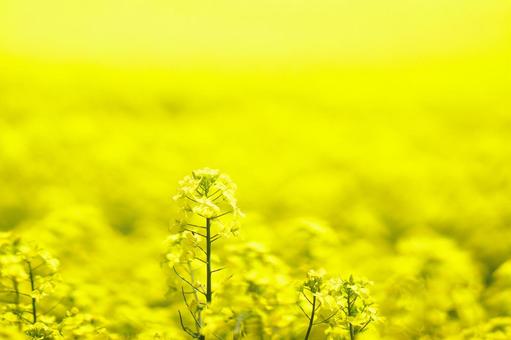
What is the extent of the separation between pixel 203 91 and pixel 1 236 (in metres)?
2.73

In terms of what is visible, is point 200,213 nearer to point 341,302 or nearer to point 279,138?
point 341,302

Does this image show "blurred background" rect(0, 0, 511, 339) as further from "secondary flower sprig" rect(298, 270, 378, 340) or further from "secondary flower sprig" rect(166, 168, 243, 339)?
"secondary flower sprig" rect(166, 168, 243, 339)

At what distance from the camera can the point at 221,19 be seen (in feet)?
19.8

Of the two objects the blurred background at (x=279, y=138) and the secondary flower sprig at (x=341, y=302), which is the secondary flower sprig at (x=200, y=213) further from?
the blurred background at (x=279, y=138)

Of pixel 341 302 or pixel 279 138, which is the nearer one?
pixel 341 302

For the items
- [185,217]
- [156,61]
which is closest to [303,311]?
[185,217]

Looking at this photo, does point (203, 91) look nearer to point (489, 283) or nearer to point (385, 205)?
point (385, 205)

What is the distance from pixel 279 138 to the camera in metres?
4.81

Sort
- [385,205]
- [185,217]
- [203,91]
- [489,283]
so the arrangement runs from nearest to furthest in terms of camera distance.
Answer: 1. [185,217]
2. [489,283]
3. [385,205]
4. [203,91]

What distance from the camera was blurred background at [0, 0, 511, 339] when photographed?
10.8ft

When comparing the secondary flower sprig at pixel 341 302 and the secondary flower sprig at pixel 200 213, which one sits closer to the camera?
the secondary flower sprig at pixel 200 213

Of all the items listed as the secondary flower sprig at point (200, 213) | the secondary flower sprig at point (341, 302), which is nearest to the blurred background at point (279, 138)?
the secondary flower sprig at point (341, 302)

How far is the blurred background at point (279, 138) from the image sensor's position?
3.29 meters

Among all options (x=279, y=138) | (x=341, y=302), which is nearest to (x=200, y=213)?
(x=341, y=302)
